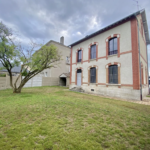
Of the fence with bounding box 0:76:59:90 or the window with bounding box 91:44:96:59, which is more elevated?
the window with bounding box 91:44:96:59

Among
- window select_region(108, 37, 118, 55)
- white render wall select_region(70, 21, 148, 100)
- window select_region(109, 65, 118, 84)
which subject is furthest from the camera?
window select_region(108, 37, 118, 55)

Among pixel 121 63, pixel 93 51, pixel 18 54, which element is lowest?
pixel 121 63

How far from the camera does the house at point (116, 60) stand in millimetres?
8052

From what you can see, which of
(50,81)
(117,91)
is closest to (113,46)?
(117,91)

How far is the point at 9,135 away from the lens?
2.28 meters

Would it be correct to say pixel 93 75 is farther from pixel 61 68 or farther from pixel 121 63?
pixel 61 68

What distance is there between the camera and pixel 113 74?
9.33 metres

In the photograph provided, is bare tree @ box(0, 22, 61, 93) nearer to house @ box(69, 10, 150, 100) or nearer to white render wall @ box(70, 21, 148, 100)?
house @ box(69, 10, 150, 100)

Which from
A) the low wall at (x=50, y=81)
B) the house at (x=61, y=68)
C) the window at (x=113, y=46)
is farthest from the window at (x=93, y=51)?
the low wall at (x=50, y=81)

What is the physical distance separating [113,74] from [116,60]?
149cm

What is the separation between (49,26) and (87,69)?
7622mm

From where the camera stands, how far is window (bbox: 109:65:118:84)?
912 cm

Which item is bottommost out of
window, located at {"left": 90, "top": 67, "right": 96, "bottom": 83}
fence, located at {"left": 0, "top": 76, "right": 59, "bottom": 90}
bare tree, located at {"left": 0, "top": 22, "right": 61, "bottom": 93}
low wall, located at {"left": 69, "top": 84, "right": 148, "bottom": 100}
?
low wall, located at {"left": 69, "top": 84, "right": 148, "bottom": 100}

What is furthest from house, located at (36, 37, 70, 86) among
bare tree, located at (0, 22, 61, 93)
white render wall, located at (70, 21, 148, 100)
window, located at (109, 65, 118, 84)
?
window, located at (109, 65, 118, 84)
